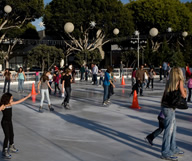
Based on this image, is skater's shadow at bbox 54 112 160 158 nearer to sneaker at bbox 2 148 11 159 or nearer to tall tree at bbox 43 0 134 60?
sneaker at bbox 2 148 11 159

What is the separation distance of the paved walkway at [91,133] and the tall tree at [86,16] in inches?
1157

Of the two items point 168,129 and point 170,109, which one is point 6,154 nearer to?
point 168,129

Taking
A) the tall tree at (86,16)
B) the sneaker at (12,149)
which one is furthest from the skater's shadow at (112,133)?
the tall tree at (86,16)

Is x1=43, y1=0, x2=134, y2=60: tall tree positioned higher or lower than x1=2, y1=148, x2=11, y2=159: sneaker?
higher

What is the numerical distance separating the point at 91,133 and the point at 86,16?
34615 mm

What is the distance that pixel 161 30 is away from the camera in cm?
4866

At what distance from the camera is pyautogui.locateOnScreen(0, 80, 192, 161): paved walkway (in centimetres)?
614

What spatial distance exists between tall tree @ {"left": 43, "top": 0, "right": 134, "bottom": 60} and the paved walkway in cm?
2940

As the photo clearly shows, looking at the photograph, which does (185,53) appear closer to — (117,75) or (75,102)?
(117,75)

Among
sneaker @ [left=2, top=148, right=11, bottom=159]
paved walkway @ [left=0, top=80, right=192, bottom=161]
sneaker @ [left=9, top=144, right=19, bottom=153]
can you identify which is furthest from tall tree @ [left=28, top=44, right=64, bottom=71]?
sneaker @ [left=2, top=148, right=11, bottom=159]

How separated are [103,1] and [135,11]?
36.8 ft

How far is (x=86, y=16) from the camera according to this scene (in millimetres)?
41281

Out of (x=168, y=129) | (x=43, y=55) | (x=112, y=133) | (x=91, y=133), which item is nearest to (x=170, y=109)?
(x=168, y=129)

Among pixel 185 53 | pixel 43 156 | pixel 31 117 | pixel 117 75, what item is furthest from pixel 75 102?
pixel 185 53
